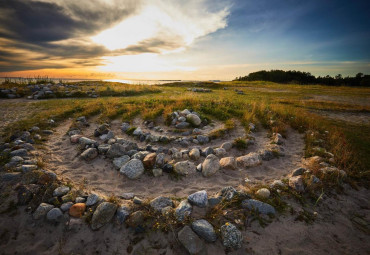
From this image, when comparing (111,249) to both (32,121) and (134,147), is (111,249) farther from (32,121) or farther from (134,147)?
(32,121)

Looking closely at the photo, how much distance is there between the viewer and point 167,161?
635 cm

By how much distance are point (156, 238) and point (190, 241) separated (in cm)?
68

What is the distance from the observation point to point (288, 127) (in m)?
9.69

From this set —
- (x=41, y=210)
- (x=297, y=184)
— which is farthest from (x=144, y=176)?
(x=297, y=184)

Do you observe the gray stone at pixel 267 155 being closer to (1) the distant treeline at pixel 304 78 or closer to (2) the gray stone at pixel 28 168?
(2) the gray stone at pixel 28 168

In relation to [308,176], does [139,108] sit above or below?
above

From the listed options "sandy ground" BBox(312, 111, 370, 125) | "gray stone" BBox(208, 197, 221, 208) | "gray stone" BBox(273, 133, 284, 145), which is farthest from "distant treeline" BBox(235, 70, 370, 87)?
"gray stone" BBox(208, 197, 221, 208)

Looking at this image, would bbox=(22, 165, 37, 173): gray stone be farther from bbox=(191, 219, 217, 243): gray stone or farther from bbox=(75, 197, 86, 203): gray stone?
bbox=(191, 219, 217, 243): gray stone

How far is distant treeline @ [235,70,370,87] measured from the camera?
172 feet

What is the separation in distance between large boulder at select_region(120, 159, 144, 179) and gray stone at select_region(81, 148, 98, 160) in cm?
157

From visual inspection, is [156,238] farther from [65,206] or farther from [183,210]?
[65,206]

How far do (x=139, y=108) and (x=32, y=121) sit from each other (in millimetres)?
5952

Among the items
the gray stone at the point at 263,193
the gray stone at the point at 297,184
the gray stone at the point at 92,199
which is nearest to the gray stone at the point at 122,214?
the gray stone at the point at 92,199

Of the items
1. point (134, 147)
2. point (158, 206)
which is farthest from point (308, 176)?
point (134, 147)
